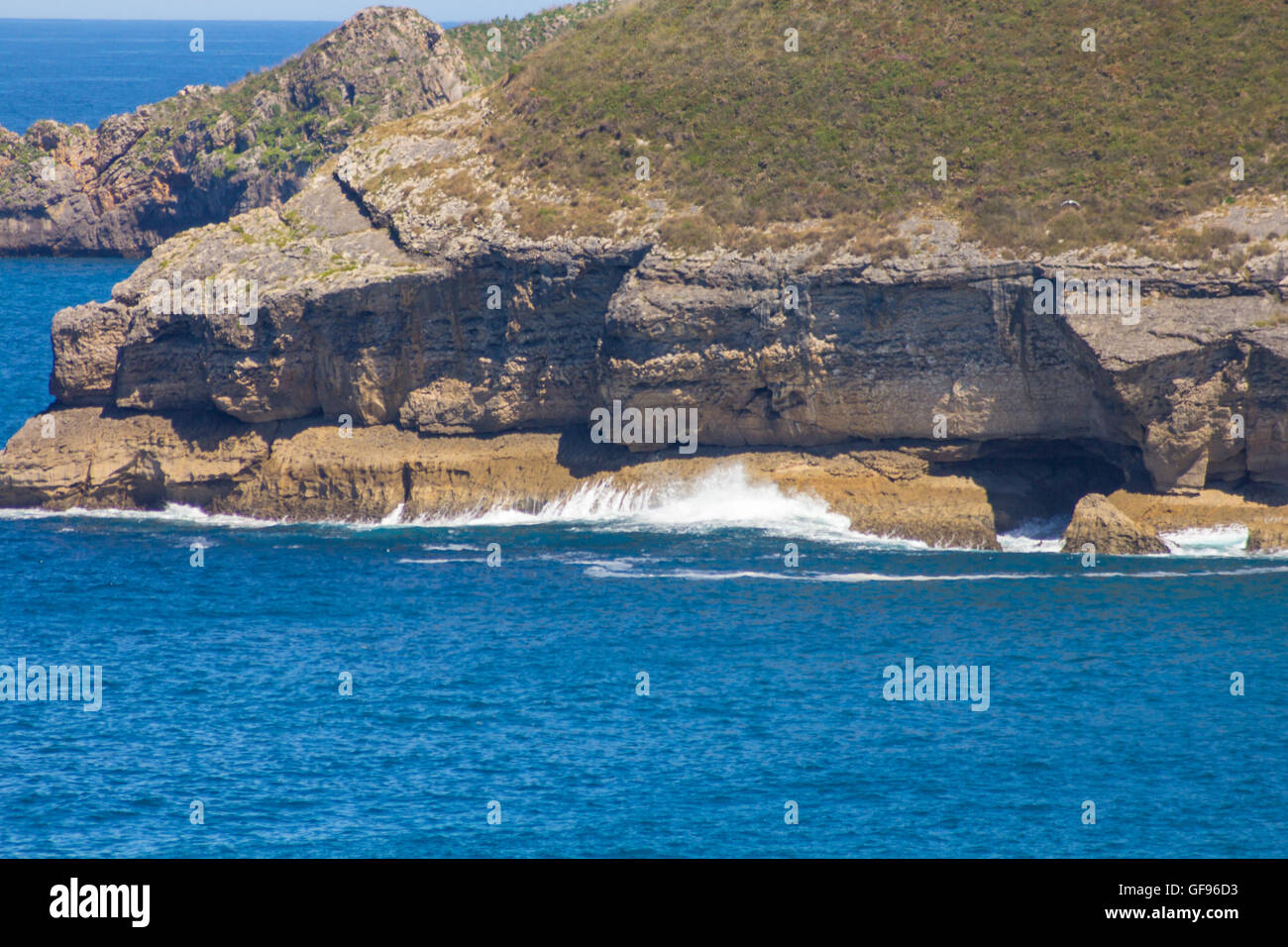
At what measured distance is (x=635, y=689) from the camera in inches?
1909

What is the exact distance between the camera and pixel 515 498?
66.3m

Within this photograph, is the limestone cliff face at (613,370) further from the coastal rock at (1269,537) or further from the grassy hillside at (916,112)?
the grassy hillside at (916,112)

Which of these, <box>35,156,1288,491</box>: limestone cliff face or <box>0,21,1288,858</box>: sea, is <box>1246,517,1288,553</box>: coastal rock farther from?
<box>35,156,1288,491</box>: limestone cliff face

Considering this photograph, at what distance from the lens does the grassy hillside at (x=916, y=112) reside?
63312mm

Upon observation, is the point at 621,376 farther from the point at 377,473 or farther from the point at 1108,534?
the point at 1108,534

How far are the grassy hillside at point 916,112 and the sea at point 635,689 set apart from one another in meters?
12.1

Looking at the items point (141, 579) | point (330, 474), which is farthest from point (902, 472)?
point (141, 579)

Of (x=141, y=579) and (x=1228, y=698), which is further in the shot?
(x=141, y=579)

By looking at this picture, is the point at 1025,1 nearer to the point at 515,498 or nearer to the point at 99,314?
the point at 515,498

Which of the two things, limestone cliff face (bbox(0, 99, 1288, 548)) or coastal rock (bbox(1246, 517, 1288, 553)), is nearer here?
coastal rock (bbox(1246, 517, 1288, 553))

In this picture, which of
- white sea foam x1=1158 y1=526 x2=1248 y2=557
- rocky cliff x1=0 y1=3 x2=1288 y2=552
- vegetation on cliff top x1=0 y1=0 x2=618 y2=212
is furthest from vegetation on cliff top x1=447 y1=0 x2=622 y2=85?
white sea foam x1=1158 y1=526 x2=1248 y2=557

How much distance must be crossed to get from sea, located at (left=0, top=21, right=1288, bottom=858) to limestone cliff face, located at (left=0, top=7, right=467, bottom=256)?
74.8 metres

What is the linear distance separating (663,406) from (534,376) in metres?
5.59

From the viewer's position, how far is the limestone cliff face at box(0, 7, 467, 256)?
447 feet
